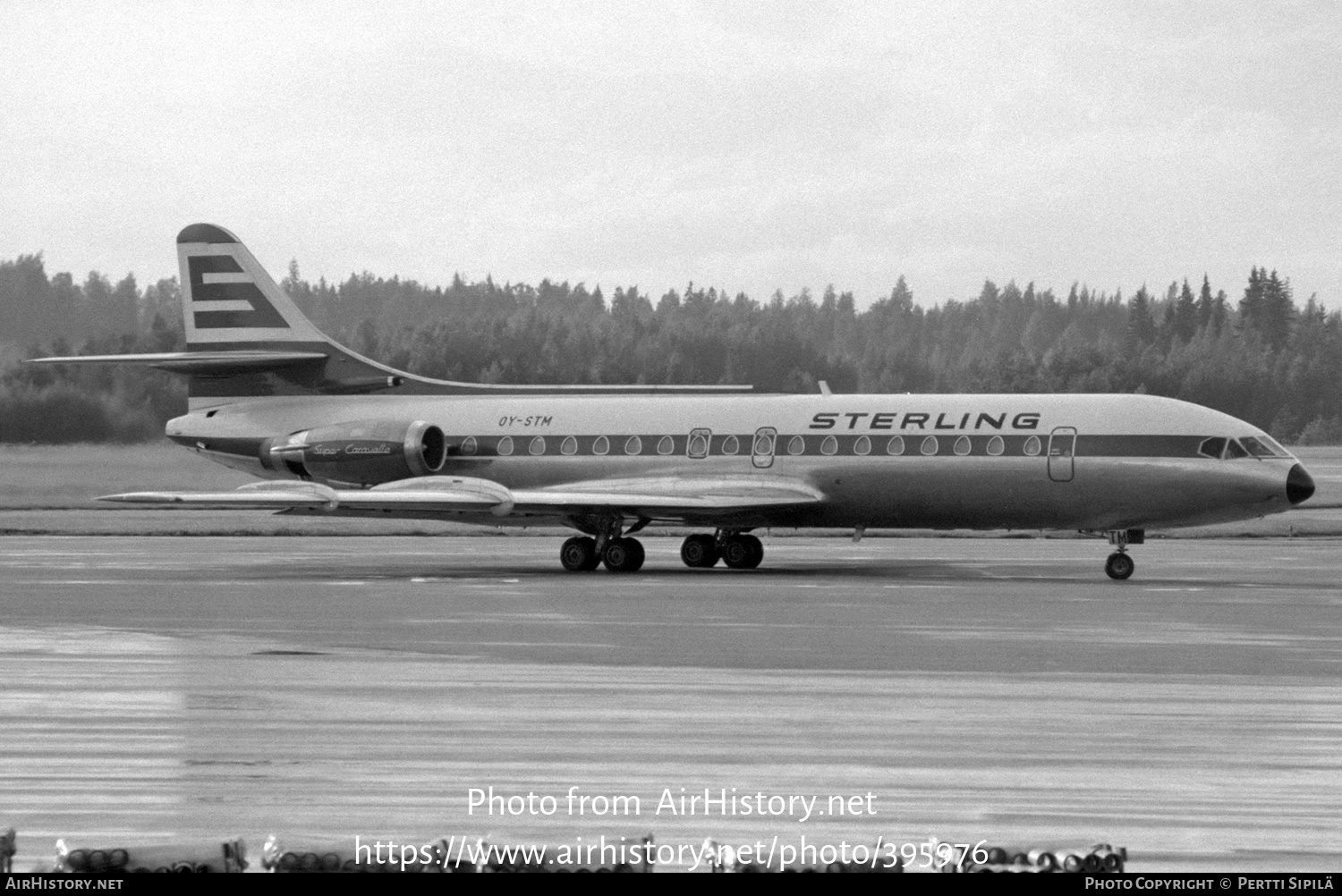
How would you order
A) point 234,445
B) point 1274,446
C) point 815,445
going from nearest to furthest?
1. point 1274,446
2. point 815,445
3. point 234,445

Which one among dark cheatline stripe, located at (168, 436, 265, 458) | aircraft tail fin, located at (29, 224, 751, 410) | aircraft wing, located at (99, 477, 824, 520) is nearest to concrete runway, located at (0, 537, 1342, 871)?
aircraft wing, located at (99, 477, 824, 520)

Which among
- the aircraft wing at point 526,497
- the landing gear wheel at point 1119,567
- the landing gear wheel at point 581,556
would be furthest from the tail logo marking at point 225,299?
the landing gear wheel at point 1119,567

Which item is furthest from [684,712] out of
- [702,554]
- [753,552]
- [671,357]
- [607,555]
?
[671,357]

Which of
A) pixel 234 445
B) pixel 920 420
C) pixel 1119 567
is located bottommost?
pixel 1119 567

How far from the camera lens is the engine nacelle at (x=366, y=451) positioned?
34094 millimetres

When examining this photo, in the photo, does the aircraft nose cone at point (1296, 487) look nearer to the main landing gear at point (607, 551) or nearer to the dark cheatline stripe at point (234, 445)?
the main landing gear at point (607, 551)

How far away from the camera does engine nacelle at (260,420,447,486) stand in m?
34.1

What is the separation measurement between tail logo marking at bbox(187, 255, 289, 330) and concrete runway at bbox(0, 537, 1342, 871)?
10.0 metres

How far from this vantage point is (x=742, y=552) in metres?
32.9

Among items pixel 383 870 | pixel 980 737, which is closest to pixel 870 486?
pixel 980 737

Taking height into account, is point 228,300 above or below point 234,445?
above

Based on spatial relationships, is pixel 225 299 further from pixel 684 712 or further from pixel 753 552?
pixel 684 712

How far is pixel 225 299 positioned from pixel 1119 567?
57.9ft

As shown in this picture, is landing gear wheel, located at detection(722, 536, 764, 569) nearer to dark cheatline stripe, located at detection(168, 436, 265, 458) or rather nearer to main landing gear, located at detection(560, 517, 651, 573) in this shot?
main landing gear, located at detection(560, 517, 651, 573)
